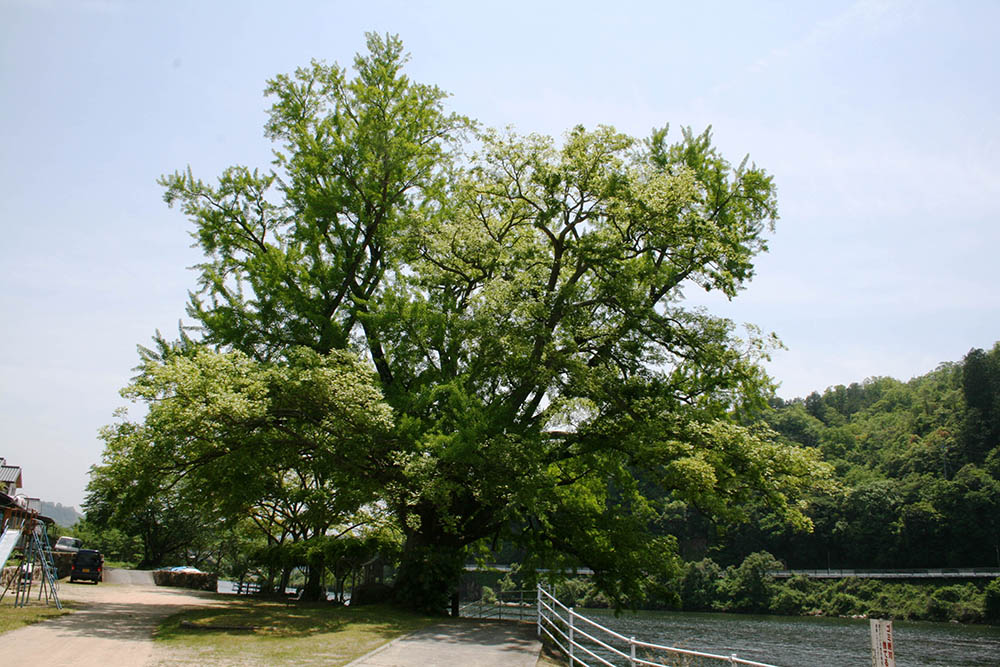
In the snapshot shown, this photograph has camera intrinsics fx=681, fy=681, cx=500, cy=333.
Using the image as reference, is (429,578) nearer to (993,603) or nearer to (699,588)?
(993,603)

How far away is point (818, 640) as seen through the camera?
42.1 m

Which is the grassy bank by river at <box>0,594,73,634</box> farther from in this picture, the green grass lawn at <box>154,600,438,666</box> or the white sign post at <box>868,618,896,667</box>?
the white sign post at <box>868,618,896,667</box>

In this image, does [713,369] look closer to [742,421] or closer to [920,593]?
[742,421]

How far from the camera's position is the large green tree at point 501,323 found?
55.9 ft

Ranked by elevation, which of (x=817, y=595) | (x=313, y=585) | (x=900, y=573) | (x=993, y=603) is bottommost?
(x=817, y=595)

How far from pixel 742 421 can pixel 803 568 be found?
68.7 m

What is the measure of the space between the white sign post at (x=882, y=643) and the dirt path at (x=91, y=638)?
9893 mm

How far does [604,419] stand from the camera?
18.4 metres

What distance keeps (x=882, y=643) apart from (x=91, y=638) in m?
12.9

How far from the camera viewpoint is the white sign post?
681cm

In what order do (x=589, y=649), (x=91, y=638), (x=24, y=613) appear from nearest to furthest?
1. (x=91, y=638)
2. (x=24, y=613)
3. (x=589, y=649)

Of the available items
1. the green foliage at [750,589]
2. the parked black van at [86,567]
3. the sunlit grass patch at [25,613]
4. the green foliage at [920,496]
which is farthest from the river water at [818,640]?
the parked black van at [86,567]

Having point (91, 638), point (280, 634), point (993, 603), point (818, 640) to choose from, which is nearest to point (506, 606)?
point (280, 634)

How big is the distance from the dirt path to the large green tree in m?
3.74
